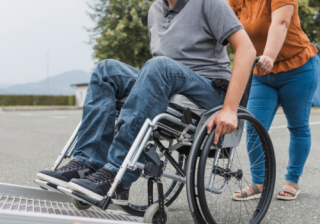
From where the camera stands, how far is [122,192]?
1667 millimetres

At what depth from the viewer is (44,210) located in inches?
66.7

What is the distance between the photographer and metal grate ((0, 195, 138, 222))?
1681 millimetres

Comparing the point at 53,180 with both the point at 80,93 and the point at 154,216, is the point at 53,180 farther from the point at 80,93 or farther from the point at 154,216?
the point at 80,93

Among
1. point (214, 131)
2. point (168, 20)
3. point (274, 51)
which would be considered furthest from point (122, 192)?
point (274, 51)

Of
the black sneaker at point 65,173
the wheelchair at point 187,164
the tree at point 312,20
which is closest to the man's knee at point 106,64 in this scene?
the wheelchair at point 187,164

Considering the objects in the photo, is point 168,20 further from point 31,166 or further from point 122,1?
point 122,1

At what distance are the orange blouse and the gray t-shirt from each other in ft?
1.95

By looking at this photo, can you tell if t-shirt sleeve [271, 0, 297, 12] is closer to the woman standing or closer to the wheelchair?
the woman standing

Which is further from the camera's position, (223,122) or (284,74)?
(284,74)

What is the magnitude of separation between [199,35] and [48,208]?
45.8 inches

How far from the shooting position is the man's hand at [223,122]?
176cm

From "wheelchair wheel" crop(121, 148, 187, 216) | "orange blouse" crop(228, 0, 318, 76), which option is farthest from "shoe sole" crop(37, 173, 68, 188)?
"orange blouse" crop(228, 0, 318, 76)

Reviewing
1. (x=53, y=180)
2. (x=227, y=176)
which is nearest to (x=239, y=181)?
(x=227, y=176)

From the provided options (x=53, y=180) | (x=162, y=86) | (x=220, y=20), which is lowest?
(x=53, y=180)
